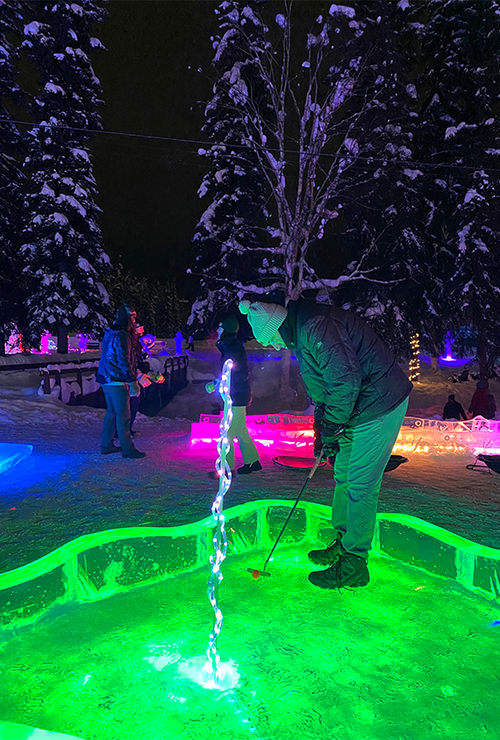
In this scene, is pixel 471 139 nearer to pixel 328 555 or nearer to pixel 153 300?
pixel 328 555

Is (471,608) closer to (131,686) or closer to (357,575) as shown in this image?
(357,575)

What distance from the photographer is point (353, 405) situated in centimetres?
323

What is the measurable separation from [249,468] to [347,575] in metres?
3.53

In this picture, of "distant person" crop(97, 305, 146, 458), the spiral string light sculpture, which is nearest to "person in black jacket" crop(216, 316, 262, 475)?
"distant person" crop(97, 305, 146, 458)

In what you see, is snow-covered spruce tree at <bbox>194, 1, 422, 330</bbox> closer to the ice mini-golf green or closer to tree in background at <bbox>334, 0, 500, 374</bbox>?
tree in background at <bbox>334, 0, 500, 374</bbox>

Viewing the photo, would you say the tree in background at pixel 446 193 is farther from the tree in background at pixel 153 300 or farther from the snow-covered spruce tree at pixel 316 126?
the tree in background at pixel 153 300

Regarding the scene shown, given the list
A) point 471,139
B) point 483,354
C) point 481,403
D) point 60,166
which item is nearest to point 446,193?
point 471,139

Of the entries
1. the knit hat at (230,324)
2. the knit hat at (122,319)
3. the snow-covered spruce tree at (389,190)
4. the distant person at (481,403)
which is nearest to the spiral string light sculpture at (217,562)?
the knit hat at (230,324)

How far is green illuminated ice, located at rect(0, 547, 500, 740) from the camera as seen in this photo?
216 centimetres

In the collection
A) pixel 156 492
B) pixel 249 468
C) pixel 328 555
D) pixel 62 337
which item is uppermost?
pixel 62 337

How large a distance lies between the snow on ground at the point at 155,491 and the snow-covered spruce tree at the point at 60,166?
13.9 m

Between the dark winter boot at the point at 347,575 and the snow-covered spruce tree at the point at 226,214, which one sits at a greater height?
the snow-covered spruce tree at the point at 226,214

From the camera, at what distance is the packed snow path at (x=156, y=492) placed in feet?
15.8

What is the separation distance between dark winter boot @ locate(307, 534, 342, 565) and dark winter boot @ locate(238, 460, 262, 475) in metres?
3.05
